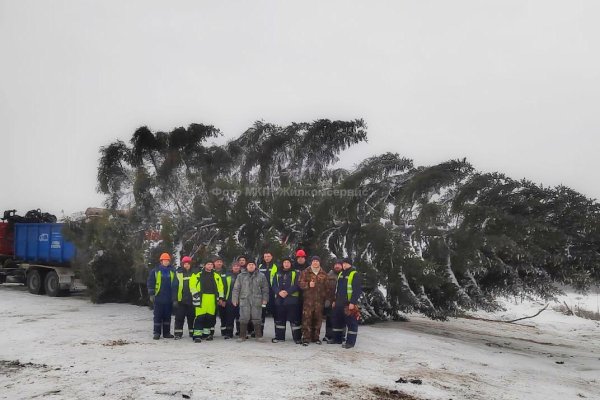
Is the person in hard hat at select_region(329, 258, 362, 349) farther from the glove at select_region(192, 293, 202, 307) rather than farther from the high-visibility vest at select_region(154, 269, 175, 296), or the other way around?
the high-visibility vest at select_region(154, 269, 175, 296)

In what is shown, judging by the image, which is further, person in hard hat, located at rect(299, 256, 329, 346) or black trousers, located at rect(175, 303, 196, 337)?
black trousers, located at rect(175, 303, 196, 337)

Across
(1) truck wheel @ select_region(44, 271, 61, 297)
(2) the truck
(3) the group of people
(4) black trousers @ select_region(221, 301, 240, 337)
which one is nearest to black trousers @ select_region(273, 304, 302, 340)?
(3) the group of people

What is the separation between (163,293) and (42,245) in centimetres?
996

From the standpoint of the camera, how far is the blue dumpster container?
1541 cm

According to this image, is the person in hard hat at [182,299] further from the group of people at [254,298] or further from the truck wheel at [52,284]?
the truck wheel at [52,284]

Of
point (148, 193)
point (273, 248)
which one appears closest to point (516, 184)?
point (273, 248)

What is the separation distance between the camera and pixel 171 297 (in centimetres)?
857

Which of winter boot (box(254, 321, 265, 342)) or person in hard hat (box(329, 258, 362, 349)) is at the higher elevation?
person in hard hat (box(329, 258, 362, 349))

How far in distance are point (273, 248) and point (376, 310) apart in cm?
286

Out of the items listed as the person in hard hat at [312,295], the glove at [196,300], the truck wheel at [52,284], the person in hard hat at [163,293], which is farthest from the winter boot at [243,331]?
the truck wheel at [52,284]

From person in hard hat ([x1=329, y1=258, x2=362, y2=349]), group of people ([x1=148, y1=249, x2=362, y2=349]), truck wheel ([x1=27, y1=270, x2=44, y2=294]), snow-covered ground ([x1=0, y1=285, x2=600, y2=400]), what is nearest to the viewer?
snow-covered ground ([x1=0, y1=285, x2=600, y2=400])

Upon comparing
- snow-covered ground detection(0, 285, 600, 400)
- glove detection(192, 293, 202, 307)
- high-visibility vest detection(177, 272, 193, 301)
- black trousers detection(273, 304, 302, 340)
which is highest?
high-visibility vest detection(177, 272, 193, 301)

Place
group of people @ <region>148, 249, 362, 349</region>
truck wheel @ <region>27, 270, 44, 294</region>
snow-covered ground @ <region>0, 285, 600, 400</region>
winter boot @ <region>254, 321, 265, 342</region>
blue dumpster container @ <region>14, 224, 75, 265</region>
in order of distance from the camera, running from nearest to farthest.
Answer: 1. snow-covered ground @ <region>0, 285, 600, 400</region>
2. group of people @ <region>148, 249, 362, 349</region>
3. winter boot @ <region>254, 321, 265, 342</region>
4. blue dumpster container @ <region>14, 224, 75, 265</region>
5. truck wheel @ <region>27, 270, 44, 294</region>

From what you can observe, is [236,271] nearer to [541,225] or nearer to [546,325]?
[541,225]
